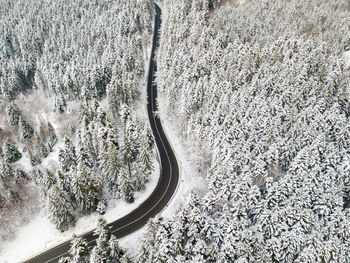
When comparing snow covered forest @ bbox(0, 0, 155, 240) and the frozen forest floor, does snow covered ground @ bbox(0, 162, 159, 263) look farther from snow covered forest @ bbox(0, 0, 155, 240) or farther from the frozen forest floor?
the frozen forest floor

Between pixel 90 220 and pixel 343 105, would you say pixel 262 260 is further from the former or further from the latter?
pixel 343 105

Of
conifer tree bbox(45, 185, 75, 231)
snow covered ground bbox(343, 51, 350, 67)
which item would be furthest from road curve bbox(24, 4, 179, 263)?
snow covered ground bbox(343, 51, 350, 67)

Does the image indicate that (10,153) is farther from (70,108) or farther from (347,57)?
(347,57)

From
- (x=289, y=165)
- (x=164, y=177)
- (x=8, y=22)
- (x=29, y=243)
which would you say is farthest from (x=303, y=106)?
(x=8, y=22)

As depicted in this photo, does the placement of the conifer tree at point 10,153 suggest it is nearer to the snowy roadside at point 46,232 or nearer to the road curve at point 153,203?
the snowy roadside at point 46,232

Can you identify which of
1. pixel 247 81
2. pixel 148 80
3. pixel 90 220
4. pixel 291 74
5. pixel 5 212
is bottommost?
pixel 5 212

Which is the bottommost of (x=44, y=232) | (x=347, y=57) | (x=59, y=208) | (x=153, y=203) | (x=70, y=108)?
(x=44, y=232)

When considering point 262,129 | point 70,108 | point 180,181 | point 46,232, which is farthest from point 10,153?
point 262,129
